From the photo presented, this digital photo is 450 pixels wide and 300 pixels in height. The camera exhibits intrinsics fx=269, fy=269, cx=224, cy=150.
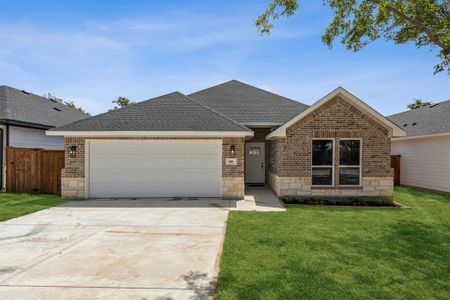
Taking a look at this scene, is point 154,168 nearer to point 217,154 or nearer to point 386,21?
point 217,154

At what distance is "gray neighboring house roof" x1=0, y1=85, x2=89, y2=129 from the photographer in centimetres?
1304

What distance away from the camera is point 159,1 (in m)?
9.98

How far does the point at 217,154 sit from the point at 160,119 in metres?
2.90

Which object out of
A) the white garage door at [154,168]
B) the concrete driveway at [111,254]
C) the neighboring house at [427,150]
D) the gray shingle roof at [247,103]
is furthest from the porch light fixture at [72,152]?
the neighboring house at [427,150]

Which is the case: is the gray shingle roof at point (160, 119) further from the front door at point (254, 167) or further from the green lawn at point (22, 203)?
the front door at point (254, 167)

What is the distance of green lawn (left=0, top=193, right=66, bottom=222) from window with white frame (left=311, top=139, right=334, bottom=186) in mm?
10380

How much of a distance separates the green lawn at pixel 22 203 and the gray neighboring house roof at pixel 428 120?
59.7 ft

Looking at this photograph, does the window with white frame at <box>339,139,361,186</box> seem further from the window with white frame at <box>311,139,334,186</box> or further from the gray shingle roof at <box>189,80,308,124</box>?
the gray shingle roof at <box>189,80,308,124</box>

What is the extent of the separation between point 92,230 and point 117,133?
Answer: 4906 mm

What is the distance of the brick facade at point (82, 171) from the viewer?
11297 mm

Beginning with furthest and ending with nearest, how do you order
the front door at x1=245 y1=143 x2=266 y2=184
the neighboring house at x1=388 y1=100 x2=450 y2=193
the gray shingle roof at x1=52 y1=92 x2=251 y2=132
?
1. the front door at x1=245 y1=143 x2=266 y2=184
2. the neighboring house at x1=388 y1=100 x2=450 y2=193
3. the gray shingle roof at x1=52 y1=92 x2=251 y2=132

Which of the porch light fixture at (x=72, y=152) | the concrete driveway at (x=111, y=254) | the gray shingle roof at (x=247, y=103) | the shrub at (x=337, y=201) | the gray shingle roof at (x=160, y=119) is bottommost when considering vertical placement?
the concrete driveway at (x=111, y=254)

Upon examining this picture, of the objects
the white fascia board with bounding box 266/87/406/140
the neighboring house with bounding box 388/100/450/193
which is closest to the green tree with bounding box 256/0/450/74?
the white fascia board with bounding box 266/87/406/140

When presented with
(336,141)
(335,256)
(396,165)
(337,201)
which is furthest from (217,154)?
(396,165)
